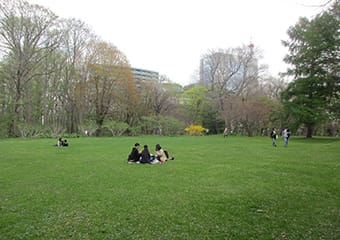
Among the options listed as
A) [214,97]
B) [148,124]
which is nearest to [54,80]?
[148,124]

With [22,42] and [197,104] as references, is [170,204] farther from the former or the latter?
[197,104]

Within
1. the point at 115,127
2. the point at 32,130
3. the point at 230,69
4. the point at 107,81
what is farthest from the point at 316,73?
the point at 32,130

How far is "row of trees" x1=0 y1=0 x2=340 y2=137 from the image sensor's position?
29.5 metres

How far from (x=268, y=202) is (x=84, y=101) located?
39709mm

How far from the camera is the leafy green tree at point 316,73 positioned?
27.8 m

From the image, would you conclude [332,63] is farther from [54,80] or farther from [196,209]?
[54,80]

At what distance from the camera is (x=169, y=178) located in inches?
336

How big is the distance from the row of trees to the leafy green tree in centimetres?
10

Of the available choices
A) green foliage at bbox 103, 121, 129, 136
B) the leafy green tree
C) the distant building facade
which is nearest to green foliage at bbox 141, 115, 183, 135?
green foliage at bbox 103, 121, 129, 136

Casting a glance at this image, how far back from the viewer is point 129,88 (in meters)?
43.9

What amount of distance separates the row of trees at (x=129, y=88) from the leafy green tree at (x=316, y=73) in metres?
0.10

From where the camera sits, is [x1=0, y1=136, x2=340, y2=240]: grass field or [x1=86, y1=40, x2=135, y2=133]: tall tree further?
[x1=86, y1=40, x2=135, y2=133]: tall tree

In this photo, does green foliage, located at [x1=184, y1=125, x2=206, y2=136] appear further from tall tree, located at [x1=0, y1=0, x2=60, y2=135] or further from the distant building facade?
tall tree, located at [x1=0, y1=0, x2=60, y2=135]

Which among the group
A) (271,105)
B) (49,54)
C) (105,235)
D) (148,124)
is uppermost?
(49,54)
